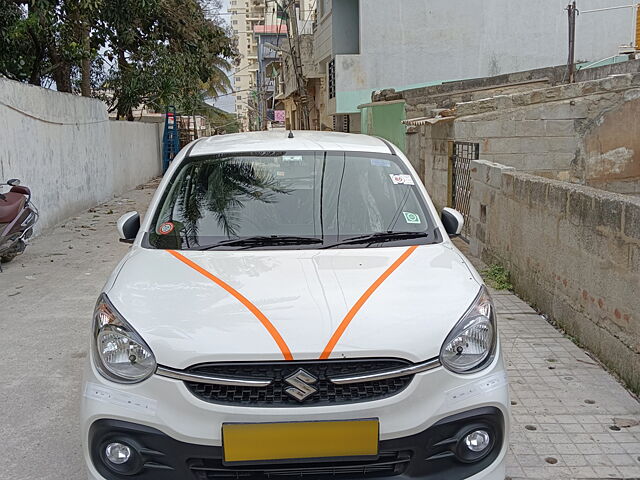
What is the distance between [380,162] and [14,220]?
5.18 meters

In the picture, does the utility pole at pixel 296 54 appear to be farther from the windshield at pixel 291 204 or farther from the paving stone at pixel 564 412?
the windshield at pixel 291 204

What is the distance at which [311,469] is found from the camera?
229 centimetres

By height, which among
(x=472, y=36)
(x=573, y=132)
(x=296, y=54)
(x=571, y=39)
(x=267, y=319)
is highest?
(x=296, y=54)

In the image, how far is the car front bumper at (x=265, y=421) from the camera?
2.25 meters

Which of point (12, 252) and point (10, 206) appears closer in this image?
point (10, 206)

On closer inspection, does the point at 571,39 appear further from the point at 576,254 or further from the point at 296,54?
the point at 296,54

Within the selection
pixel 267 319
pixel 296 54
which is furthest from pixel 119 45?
pixel 267 319

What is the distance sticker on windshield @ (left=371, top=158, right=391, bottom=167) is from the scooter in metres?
5.03

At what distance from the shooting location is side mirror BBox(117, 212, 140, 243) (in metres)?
3.74

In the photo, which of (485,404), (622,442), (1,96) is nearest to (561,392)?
(622,442)

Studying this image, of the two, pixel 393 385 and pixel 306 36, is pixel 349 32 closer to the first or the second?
pixel 306 36

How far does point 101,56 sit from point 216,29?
3525mm

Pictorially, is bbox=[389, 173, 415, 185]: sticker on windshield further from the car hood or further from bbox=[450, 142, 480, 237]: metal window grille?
bbox=[450, 142, 480, 237]: metal window grille

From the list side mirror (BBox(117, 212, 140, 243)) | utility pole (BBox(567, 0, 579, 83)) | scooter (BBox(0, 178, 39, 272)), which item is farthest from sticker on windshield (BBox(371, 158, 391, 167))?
utility pole (BBox(567, 0, 579, 83))
